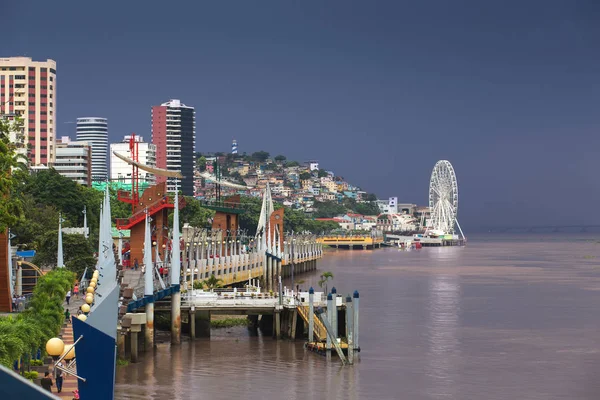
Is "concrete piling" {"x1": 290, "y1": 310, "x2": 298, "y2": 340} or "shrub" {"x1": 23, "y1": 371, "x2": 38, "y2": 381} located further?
"concrete piling" {"x1": 290, "y1": 310, "x2": 298, "y2": 340}

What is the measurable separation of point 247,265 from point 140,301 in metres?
47.6

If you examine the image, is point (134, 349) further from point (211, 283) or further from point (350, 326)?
point (211, 283)

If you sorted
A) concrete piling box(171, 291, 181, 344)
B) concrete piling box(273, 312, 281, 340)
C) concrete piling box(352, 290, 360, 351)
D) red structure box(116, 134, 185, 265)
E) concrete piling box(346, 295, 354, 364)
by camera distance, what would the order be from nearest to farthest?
concrete piling box(352, 290, 360, 351), concrete piling box(346, 295, 354, 364), concrete piling box(171, 291, 181, 344), concrete piling box(273, 312, 281, 340), red structure box(116, 134, 185, 265)

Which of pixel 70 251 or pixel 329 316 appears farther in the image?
pixel 70 251

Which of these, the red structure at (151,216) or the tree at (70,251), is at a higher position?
the red structure at (151,216)

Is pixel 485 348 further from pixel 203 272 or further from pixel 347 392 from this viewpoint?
pixel 203 272

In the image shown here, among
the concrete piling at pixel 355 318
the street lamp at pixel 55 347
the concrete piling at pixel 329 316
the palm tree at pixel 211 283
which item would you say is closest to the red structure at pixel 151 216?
the palm tree at pixel 211 283

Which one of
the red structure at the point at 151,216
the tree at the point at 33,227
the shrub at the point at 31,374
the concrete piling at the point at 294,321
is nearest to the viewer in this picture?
the shrub at the point at 31,374

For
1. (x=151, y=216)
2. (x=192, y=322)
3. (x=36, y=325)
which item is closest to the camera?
(x=36, y=325)

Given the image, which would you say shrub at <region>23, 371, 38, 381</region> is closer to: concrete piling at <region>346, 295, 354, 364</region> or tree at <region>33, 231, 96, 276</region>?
concrete piling at <region>346, 295, 354, 364</region>

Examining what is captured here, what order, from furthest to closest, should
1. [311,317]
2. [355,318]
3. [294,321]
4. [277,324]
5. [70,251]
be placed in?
[70,251]
[277,324]
[294,321]
[311,317]
[355,318]

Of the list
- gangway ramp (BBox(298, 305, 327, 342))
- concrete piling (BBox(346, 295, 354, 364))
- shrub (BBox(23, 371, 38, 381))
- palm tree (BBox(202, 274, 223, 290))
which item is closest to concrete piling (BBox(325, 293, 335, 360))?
concrete piling (BBox(346, 295, 354, 364))

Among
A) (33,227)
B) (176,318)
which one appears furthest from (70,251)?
(176,318)

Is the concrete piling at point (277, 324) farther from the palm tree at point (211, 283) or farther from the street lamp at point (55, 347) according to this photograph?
the street lamp at point (55, 347)
